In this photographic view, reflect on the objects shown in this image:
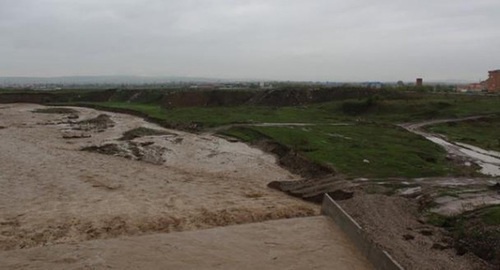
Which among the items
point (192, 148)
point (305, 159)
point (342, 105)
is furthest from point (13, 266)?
point (342, 105)

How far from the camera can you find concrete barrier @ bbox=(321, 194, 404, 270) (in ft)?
41.4

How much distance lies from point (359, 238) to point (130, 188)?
11800 mm

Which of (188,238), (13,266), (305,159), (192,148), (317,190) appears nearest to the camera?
(13,266)

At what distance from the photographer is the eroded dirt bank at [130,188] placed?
16.9 metres

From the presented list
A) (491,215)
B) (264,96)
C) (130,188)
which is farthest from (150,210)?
(264,96)

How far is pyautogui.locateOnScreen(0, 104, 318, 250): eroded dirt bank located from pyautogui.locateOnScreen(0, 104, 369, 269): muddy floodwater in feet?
0.14

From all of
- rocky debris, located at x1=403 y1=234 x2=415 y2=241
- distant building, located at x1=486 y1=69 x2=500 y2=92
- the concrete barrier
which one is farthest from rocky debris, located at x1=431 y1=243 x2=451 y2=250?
distant building, located at x1=486 y1=69 x2=500 y2=92

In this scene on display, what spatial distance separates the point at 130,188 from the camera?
22656mm

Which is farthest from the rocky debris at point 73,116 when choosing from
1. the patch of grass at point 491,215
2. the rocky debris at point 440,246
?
the rocky debris at point 440,246

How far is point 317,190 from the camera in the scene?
850 inches

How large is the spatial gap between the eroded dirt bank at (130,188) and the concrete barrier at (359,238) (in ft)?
4.82

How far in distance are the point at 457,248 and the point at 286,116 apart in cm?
3974

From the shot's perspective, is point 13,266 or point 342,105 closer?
point 13,266

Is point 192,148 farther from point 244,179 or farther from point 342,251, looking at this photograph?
point 342,251
